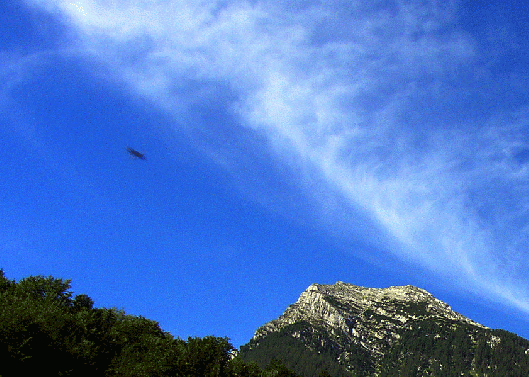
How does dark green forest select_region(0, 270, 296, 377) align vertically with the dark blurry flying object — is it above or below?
below

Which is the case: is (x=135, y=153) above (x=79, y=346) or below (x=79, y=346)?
above

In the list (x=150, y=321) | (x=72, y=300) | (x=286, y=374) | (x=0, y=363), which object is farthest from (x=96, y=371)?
(x=286, y=374)

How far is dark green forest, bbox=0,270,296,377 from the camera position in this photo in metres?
62.2

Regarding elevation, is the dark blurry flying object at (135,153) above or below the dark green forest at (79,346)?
above

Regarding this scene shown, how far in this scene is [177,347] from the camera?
7988cm

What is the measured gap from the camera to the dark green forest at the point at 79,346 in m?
62.2

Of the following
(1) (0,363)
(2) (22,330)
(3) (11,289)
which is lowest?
(1) (0,363)

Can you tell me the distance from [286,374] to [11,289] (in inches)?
2469

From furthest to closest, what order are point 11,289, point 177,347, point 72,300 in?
point 72,300
point 11,289
point 177,347

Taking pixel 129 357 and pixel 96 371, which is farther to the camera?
pixel 129 357

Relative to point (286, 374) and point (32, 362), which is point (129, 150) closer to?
point (32, 362)

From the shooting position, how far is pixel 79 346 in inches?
2869

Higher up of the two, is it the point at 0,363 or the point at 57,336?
the point at 57,336

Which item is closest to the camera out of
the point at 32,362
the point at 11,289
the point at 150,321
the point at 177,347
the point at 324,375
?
the point at 32,362
